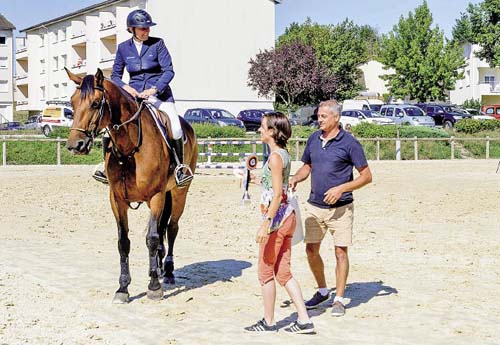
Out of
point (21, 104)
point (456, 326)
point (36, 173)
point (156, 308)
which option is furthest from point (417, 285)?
point (21, 104)

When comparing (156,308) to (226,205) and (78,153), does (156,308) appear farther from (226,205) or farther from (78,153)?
(226,205)

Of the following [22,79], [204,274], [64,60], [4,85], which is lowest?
[204,274]

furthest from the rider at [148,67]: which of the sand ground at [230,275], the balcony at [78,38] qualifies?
the balcony at [78,38]

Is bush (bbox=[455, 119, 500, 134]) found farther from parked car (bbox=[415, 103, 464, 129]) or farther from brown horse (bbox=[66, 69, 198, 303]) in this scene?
brown horse (bbox=[66, 69, 198, 303])

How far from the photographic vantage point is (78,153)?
7754 millimetres

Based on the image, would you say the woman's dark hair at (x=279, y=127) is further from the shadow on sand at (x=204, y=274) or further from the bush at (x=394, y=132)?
the bush at (x=394, y=132)

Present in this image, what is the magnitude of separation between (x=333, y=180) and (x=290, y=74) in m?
52.8

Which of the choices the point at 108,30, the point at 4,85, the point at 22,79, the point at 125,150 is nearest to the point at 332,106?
the point at 125,150

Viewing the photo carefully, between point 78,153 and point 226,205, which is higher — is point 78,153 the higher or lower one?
the higher one

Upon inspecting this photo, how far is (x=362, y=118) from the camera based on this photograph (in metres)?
47.4

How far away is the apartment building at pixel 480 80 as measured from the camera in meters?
75.4

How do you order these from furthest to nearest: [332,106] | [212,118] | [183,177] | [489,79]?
[489,79] < [212,118] < [183,177] < [332,106]

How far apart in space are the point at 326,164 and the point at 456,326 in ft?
6.28

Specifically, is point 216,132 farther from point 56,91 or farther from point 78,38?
point 56,91
